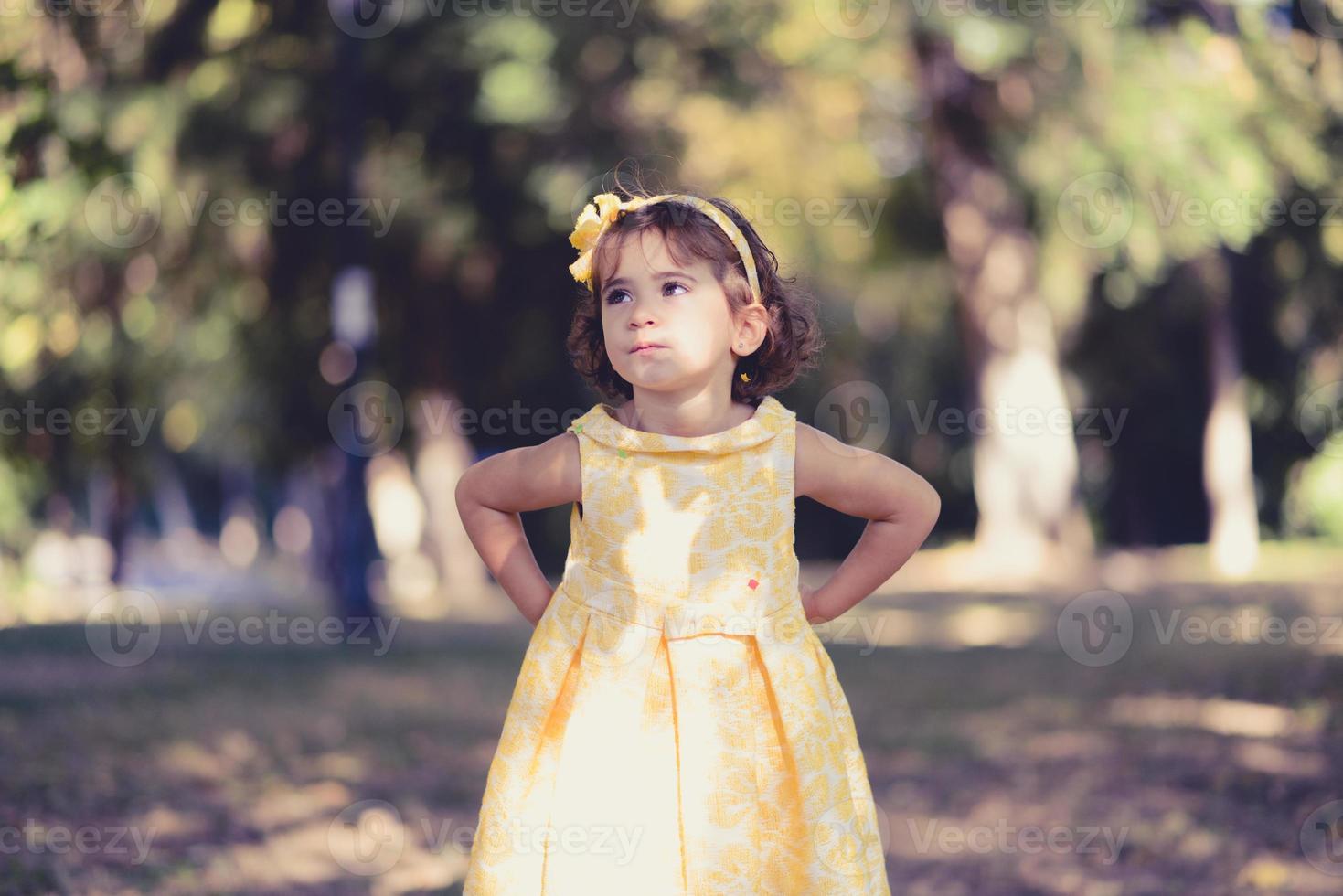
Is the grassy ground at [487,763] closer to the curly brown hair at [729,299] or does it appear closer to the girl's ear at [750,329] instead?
the curly brown hair at [729,299]

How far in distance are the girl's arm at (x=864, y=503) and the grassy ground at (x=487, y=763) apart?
2.16 metres

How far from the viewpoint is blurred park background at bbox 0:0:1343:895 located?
589 centimetres

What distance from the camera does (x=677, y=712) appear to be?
9.56 feet

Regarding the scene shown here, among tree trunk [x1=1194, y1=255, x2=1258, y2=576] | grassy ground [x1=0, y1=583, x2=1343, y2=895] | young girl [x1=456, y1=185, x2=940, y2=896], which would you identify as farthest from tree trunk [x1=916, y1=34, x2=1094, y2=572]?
young girl [x1=456, y1=185, x2=940, y2=896]

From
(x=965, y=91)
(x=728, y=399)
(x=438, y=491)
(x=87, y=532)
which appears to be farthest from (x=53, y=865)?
(x=87, y=532)

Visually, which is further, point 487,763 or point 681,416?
point 487,763

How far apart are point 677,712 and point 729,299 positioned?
2.69ft

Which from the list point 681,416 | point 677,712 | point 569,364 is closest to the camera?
point 677,712

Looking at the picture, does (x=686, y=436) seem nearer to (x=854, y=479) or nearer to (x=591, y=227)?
(x=854, y=479)

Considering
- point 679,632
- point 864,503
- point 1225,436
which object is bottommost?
point 679,632

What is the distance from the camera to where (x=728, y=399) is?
122 inches

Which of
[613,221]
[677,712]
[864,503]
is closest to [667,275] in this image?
[613,221]

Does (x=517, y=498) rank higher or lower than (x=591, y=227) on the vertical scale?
lower

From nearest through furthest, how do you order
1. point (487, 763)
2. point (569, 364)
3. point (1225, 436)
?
1. point (487, 763)
2. point (569, 364)
3. point (1225, 436)
